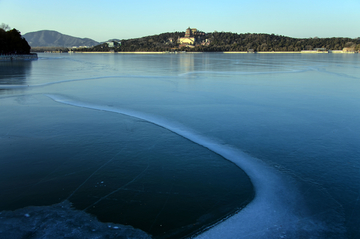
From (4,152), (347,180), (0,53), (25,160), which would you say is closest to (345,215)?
(347,180)

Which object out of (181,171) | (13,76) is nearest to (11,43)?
(13,76)

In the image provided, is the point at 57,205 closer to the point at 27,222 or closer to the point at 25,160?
the point at 27,222

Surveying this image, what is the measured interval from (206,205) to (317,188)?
6.82ft

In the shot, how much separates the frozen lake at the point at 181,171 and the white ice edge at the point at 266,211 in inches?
0.7

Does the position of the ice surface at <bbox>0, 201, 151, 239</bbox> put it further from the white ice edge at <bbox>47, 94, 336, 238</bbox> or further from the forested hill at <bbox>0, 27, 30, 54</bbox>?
the forested hill at <bbox>0, 27, 30, 54</bbox>

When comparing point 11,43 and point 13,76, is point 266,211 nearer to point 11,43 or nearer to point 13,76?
point 13,76

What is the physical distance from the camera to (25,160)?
18.8 ft

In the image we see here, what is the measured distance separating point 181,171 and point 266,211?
5.83 ft

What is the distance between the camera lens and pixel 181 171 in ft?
17.3

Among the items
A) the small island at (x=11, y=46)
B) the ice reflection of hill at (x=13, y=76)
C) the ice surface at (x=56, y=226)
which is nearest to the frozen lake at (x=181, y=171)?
the ice surface at (x=56, y=226)

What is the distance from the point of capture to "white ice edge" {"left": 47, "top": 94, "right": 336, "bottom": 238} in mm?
3656

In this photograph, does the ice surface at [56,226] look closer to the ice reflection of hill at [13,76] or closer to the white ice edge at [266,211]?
the white ice edge at [266,211]

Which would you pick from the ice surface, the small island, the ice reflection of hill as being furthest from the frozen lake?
the small island

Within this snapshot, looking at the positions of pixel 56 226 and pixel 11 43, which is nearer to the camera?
pixel 56 226
